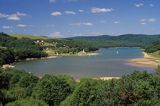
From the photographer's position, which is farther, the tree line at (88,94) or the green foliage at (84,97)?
the green foliage at (84,97)

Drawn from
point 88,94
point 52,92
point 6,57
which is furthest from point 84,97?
point 6,57

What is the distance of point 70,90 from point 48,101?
4016 mm

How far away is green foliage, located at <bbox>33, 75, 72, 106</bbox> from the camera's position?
42406 millimetres

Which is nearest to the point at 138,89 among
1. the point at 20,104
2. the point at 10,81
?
the point at 20,104

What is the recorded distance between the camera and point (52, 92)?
42.8 m

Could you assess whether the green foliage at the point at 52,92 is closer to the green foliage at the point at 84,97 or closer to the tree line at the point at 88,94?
the tree line at the point at 88,94

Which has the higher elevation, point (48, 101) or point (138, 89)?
point (138, 89)

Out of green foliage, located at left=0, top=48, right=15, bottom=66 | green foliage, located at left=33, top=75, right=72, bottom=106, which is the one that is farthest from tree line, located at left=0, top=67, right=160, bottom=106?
green foliage, located at left=0, top=48, right=15, bottom=66

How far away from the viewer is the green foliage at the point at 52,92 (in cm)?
4241

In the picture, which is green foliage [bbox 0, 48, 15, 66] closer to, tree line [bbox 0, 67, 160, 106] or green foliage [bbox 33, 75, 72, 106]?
tree line [bbox 0, 67, 160, 106]

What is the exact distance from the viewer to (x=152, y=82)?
44125 mm

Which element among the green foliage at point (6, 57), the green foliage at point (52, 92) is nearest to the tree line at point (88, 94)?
the green foliage at point (52, 92)

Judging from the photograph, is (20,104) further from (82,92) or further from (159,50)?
(159,50)

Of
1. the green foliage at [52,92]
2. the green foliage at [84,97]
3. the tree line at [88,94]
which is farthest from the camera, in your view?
the green foliage at [52,92]
